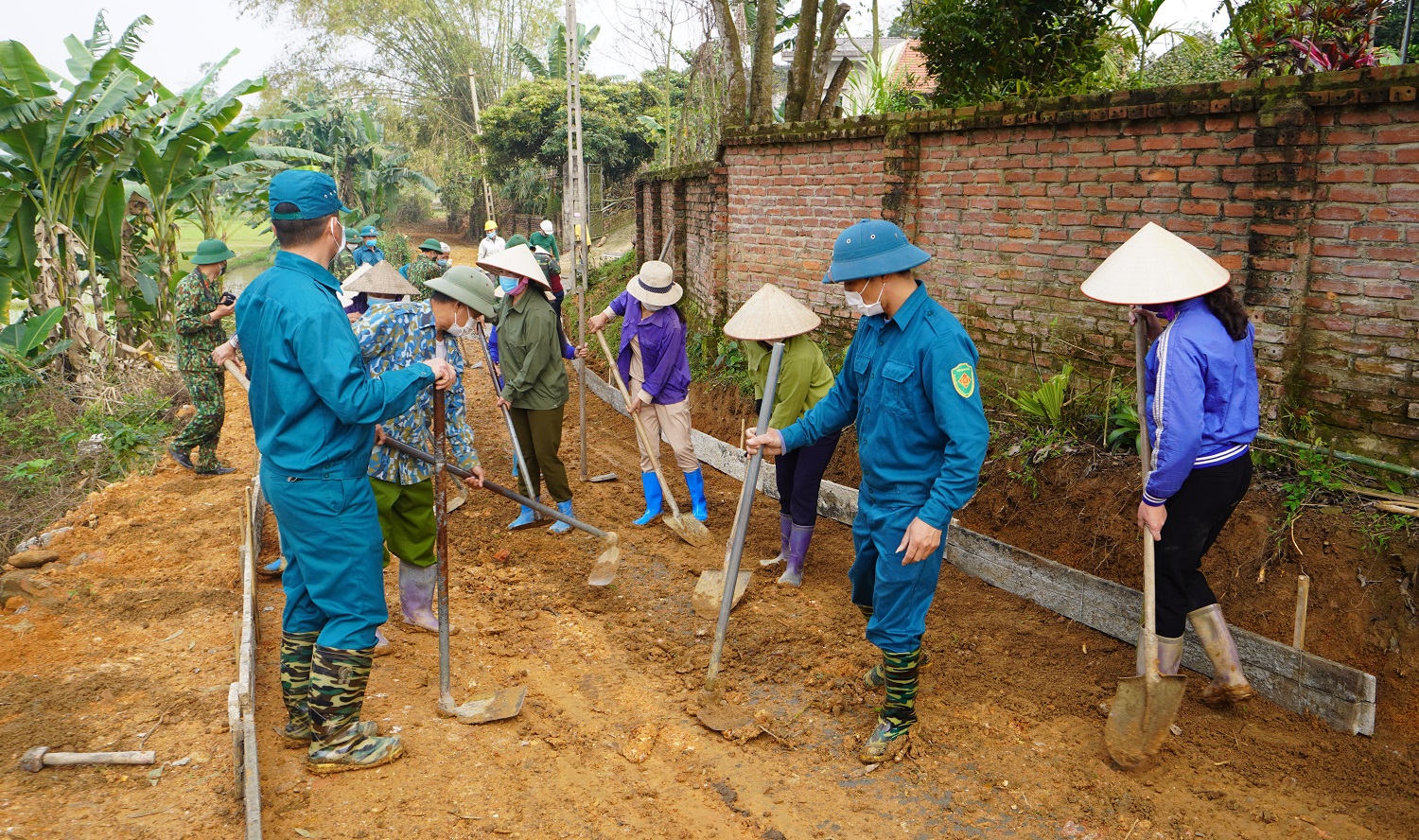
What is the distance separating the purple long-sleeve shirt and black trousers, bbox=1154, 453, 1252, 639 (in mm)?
3684

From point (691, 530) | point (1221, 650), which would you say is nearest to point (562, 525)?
point (691, 530)

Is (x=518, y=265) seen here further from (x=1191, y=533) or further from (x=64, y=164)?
(x=64, y=164)

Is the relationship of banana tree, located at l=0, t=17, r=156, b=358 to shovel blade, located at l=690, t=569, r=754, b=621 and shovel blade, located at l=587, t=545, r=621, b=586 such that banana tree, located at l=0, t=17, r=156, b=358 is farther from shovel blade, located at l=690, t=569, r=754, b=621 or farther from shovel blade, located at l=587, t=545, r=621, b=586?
shovel blade, located at l=690, t=569, r=754, b=621

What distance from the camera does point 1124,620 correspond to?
4.59 m

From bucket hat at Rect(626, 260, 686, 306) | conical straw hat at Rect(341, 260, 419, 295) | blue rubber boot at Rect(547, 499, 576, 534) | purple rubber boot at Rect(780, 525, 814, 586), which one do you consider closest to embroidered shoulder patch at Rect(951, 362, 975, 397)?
purple rubber boot at Rect(780, 525, 814, 586)

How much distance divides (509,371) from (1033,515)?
Answer: 11.9 feet

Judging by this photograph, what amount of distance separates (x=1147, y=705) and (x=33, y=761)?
14.2 ft

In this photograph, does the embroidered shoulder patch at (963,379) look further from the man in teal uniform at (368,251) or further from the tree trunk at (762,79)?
the man in teal uniform at (368,251)

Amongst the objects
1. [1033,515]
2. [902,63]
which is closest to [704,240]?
[1033,515]

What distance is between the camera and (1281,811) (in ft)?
11.4

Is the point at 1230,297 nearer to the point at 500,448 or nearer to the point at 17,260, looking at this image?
the point at 500,448

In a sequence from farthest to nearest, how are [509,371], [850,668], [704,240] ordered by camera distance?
1. [704,240]
2. [509,371]
3. [850,668]

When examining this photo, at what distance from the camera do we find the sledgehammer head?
11.9ft

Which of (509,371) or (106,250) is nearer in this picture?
(509,371)
